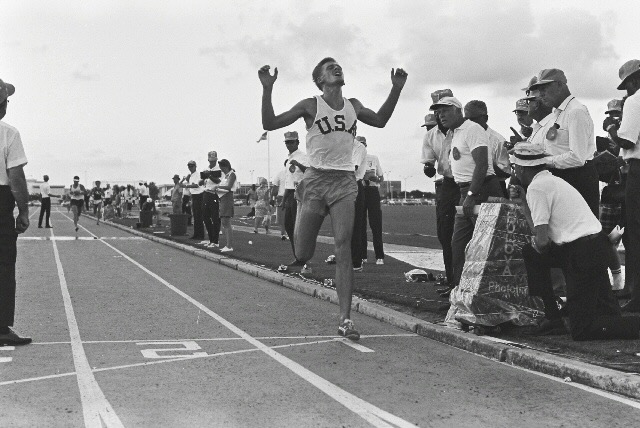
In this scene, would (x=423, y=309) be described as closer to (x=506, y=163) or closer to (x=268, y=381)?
(x=506, y=163)

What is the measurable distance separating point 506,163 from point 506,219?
1.97 m

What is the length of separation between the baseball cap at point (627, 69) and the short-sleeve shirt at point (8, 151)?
18.0 feet

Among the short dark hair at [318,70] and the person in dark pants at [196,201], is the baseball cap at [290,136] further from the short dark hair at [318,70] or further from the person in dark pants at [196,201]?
the person in dark pants at [196,201]

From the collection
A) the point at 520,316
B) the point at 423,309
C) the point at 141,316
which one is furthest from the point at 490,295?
the point at 141,316

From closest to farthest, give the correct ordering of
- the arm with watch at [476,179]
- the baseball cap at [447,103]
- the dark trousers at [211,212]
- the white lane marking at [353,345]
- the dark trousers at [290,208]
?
the white lane marking at [353,345], the arm with watch at [476,179], the baseball cap at [447,103], the dark trousers at [290,208], the dark trousers at [211,212]

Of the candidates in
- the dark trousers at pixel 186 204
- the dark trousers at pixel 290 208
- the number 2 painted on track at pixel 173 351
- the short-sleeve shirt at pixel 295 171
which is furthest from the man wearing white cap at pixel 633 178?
the dark trousers at pixel 186 204

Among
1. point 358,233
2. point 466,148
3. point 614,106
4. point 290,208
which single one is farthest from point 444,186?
point 290,208

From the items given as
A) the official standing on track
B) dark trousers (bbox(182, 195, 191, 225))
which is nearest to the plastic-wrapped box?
the official standing on track

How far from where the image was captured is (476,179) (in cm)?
861

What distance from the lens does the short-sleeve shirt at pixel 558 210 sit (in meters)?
6.80

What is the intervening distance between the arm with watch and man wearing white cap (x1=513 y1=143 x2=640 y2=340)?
1460 mm

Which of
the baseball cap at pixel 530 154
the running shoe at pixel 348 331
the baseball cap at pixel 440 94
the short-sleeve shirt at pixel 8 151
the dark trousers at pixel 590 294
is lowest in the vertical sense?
the running shoe at pixel 348 331

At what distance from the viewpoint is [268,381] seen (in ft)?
18.8

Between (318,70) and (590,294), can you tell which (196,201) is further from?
(590,294)
